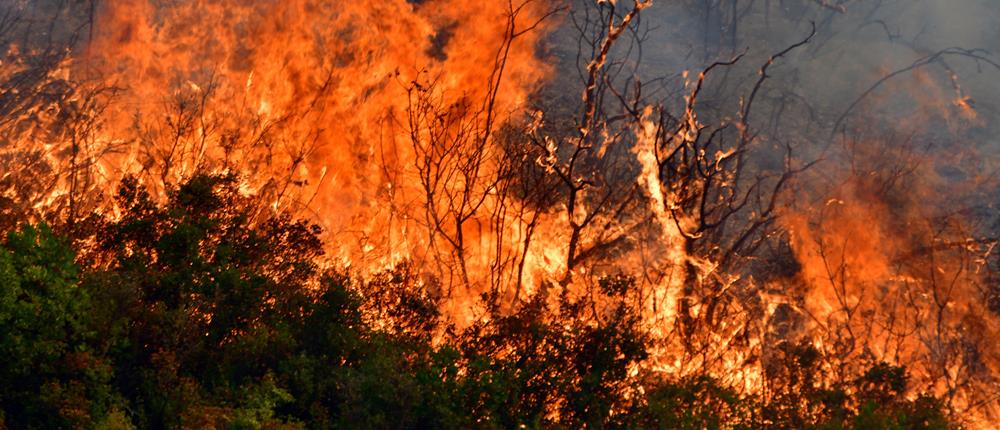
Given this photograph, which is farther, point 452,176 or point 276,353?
point 452,176

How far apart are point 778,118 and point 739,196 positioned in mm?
3573

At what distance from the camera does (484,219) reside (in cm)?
934

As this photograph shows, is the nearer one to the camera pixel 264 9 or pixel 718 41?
pixel 264 9

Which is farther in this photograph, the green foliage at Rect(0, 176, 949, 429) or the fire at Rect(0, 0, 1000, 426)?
the fire at Rect(0, 0, 1000, 426)

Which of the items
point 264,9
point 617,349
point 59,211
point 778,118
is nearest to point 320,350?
point 617,349

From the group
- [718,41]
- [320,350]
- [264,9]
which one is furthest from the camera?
[718,41]

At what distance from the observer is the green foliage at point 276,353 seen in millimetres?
4039

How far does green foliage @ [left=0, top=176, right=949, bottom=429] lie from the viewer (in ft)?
13.3

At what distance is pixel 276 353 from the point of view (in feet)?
15.9

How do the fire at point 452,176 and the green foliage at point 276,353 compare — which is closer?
the green foliage at point 276,353

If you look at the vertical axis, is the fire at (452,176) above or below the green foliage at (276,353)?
above

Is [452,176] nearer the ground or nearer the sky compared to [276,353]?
nearer the sky

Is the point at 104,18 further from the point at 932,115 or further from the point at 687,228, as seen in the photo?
the point at 932,115

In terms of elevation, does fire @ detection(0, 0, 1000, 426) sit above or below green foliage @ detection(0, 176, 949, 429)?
above
